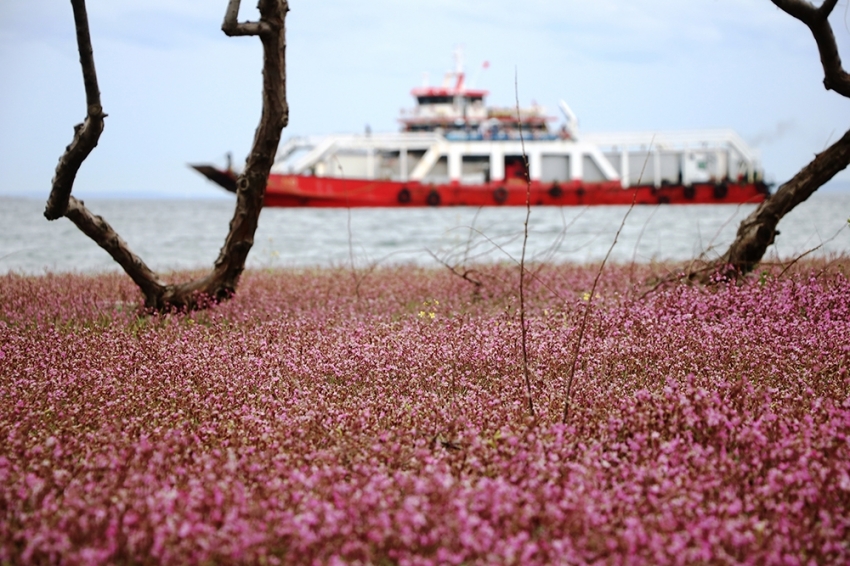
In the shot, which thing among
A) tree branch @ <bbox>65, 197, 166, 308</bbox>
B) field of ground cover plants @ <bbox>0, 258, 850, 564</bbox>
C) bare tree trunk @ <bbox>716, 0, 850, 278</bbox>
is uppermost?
bare tree trunk @ <bbox>716, 0, 850, 278</bbox>

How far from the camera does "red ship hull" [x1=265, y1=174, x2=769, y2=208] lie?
40188mm

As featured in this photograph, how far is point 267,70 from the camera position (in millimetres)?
6887

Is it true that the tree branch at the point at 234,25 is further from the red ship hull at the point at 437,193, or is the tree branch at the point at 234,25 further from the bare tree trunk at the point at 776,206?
the red ship hull at the point at 437,193

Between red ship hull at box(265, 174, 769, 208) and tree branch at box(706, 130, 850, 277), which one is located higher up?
red ship hull at box(265, 174, 769, 208)

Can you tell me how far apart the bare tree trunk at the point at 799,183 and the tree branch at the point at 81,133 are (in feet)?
16.5

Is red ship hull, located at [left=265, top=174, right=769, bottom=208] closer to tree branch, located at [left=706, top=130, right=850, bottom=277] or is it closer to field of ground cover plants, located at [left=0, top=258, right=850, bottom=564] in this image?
tree branch, located at [left=706, top=130, right=850, bottom=277]

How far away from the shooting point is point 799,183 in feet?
23.5

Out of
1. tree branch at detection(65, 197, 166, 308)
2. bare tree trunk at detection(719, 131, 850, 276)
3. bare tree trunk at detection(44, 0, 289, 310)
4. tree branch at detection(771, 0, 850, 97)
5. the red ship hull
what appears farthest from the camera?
the red ship hull

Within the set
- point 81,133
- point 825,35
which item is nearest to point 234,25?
point 81,133

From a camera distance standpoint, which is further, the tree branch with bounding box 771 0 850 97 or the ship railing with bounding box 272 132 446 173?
the ship railing with bounding box 272 132 446 173

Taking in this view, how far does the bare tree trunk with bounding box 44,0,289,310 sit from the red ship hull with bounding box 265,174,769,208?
3249 centimetres

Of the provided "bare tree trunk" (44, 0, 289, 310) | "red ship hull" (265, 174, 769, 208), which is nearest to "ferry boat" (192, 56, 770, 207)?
"red ship hull" (265, 174, 769, 208)

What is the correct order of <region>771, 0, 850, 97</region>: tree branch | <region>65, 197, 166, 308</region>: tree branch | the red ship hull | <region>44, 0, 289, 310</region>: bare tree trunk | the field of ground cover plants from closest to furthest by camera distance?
the field of ground cover plants
<region>771, 0, 850, 97</region>: tree branch
<region>44, 0, 289, 310</region>: bare tree trunk
<region>65, 197, 166, 308</region>: tree branch
the red ship hull

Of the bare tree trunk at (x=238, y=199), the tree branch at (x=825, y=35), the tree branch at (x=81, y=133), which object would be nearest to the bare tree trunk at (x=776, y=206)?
the tree branch at (x=825, y=35)
